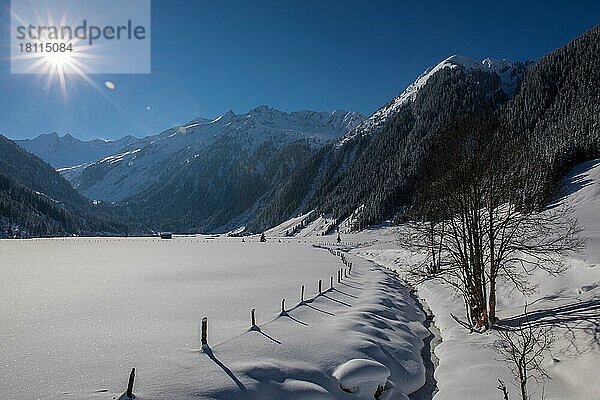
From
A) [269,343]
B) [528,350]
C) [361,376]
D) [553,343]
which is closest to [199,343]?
[269,343]

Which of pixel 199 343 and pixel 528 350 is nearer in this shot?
pixel 528 350

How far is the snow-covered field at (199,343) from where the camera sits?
11.3m

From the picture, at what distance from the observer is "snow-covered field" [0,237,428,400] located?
37.1 ft

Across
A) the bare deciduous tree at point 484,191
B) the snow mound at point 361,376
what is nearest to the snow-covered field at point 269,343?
the snow mound at point 361,376

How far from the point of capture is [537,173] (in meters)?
21.0

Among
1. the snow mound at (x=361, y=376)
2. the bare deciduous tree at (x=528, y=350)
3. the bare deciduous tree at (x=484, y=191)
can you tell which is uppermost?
the bare deciduous tree at (x=484, y=191)

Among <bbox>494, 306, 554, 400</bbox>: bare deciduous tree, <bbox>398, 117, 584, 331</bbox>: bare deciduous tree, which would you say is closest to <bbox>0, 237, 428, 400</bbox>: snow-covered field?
<bbox>494, 306, 554, 400</bbox>: bare deciduous tree

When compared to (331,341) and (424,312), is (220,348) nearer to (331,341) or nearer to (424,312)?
(331,341)

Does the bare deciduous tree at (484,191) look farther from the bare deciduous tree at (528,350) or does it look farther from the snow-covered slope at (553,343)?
the bare deciduous tree at (528,350)

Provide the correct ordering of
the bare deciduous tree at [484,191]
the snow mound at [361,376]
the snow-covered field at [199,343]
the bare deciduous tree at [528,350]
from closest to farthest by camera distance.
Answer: the snow-covered field at [199,343]
the bare deciduous tree at [528,350]
the snow mound at [361,376]
the bare deciduous tree at [484,191]

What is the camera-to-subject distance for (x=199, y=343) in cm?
1502

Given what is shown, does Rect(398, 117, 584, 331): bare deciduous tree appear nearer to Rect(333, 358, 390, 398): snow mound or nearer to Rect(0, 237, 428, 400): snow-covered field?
Rect(0, 237, 428, 400): snow-covered field

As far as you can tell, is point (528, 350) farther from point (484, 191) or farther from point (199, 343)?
point (199, 343)

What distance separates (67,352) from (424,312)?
21.9 m
